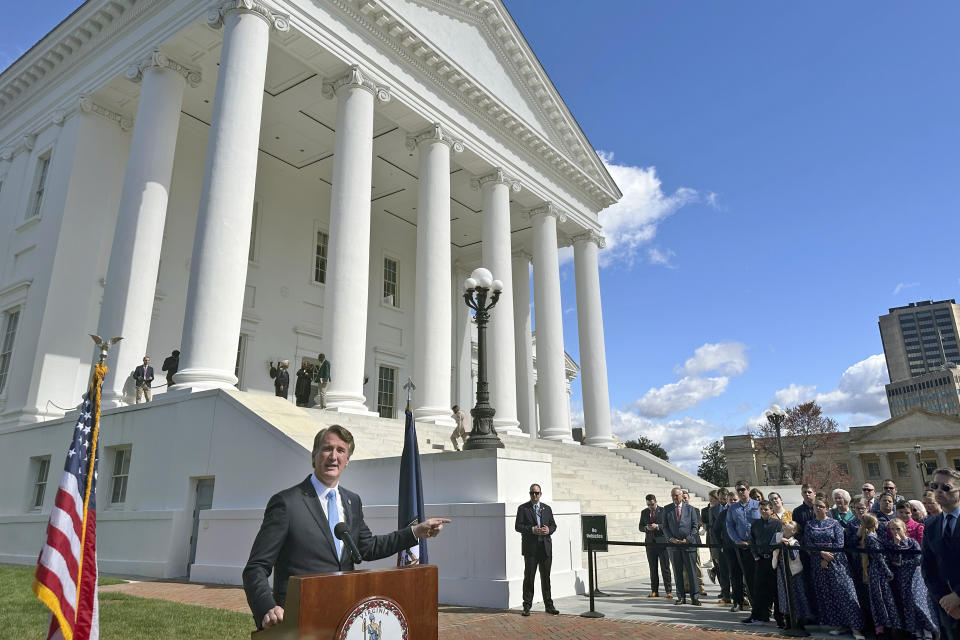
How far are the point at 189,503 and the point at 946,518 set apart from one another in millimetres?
12620

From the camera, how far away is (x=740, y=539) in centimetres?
997

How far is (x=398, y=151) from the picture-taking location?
80.8 feet

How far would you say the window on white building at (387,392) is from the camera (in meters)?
28.1

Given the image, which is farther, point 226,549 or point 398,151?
point 398,151

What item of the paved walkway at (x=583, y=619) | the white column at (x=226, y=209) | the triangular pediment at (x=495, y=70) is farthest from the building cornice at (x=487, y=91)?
the paved walkway at (x=583, y=619)

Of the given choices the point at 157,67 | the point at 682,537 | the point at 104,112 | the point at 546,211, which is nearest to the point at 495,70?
the point at 546,211

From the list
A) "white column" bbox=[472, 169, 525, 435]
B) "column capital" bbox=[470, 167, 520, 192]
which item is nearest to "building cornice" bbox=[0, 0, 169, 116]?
"column capital" bbox=[470, 167, 520, 192]

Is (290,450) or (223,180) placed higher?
(223,180)

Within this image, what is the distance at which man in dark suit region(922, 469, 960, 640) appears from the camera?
5.06 meters

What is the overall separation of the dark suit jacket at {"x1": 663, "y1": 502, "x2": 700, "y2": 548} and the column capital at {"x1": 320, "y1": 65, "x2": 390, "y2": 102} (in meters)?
14.2

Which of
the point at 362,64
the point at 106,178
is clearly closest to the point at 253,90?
the point at 362,64

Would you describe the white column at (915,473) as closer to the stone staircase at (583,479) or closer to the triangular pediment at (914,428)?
the triangular pediment at (914,428)

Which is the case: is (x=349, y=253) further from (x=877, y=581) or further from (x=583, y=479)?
(x=877, y=581)

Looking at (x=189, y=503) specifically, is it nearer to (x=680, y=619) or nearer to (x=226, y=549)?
(x=226, y=549)
